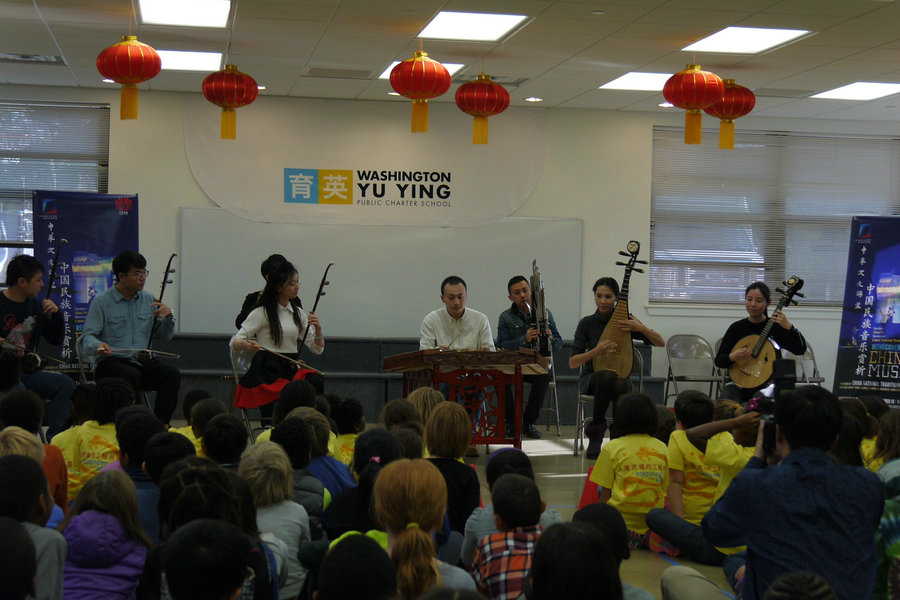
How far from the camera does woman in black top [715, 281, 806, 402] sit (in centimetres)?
646

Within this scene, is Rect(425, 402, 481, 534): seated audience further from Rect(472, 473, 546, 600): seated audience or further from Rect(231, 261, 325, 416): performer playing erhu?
Rect(231, 261, 325, 416): performer playing erhu

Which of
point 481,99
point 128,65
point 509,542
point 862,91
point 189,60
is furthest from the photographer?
point 862,91

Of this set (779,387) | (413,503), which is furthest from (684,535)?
(413,503)

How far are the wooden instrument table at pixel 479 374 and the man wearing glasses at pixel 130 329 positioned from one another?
1458 mm

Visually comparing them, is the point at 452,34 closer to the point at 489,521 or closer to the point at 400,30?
the point at 400,30

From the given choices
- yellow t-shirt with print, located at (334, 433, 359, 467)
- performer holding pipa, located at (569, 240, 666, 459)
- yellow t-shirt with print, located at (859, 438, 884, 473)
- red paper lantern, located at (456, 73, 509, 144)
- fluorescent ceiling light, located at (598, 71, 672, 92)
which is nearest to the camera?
yellow t-shirt with print, located at (859, 438, 884, 473)

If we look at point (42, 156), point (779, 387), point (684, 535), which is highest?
point (42, 156)

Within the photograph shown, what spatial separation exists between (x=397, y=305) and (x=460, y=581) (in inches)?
260

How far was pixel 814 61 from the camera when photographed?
23.4ft

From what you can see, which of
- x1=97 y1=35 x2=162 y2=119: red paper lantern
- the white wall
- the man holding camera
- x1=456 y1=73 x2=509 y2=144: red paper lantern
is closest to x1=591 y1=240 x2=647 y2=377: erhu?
x1=456 y1=73 x2=509 y2=144: red paper lantern

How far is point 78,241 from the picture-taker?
7.71 meters

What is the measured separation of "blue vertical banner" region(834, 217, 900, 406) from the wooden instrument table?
11.3ft

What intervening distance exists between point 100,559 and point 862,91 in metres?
7.80

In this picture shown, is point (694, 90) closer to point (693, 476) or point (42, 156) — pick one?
point (693, 476)
